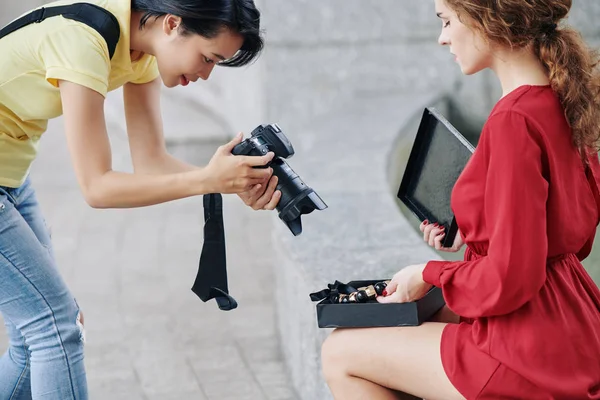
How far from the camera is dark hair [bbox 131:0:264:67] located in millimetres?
2398

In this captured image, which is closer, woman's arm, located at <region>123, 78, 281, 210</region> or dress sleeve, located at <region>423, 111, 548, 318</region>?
dress sleeve, located at <region>423, 111, 548, 318</region>

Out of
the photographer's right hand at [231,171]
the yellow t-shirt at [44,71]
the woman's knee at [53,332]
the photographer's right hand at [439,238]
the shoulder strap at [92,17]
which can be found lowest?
the woman's knee at [53,332]

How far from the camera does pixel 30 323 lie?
250cm

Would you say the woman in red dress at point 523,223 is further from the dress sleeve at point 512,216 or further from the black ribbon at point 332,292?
the black ribbon at point 332,292

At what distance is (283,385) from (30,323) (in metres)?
1.31

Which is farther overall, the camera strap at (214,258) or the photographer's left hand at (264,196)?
the camera strap at (214,258)

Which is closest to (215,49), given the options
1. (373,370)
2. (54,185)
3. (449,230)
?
(449,230)

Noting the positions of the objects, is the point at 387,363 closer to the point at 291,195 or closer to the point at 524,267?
the point at 524,267

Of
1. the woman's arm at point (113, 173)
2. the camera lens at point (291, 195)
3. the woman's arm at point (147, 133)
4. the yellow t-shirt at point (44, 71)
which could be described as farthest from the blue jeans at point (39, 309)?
the camera lens at point (291, 195)

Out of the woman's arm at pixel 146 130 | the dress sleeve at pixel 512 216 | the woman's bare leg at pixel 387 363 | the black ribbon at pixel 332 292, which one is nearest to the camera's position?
the dress sleeve at pixel 512 216

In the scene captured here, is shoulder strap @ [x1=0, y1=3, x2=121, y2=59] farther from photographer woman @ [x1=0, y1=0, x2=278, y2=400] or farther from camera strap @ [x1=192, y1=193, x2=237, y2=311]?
camera strap @ [x1=192, y1=193, x2=237, y2=311]

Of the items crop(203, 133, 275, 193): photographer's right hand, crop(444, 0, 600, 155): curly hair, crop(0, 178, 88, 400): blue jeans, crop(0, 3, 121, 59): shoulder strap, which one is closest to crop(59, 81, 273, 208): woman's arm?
crop(203, 133, 275, 193): photographer's right hand

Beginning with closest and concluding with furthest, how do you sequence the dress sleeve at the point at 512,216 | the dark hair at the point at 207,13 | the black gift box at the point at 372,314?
the dress sleeve at the point at 512,216
the black gift box at the point at 372,314
the dark hair at the point at 207,13

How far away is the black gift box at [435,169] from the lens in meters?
2.31
